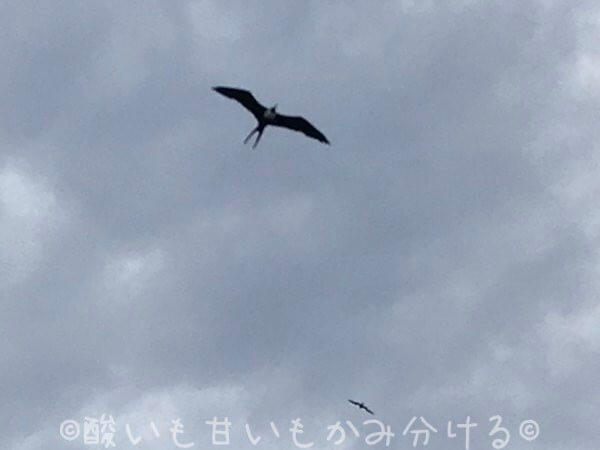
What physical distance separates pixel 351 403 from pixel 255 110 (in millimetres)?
27026

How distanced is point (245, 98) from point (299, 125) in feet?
13.7

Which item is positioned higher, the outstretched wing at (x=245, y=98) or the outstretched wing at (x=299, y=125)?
the outstretched wing at (x=245, y=98)

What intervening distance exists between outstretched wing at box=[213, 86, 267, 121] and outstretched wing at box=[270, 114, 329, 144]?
1.19 m

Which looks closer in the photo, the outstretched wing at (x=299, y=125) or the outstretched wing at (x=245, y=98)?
the outstretched wing at (x=245, y=98)

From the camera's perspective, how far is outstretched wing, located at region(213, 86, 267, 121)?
88375 mm

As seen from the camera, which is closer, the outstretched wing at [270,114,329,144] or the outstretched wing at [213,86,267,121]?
the outstretched wing at [213,86,267,121]

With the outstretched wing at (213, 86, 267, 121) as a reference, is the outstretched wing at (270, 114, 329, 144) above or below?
below

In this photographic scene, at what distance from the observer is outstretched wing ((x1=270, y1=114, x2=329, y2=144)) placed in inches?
3524

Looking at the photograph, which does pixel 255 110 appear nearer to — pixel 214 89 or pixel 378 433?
pixel 214 89

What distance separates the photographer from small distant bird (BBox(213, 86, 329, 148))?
3497 inches

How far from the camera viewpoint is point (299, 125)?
89875 millimetres

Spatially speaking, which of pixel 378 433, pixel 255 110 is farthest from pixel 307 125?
pixel 378 433

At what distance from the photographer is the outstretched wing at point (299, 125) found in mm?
89500

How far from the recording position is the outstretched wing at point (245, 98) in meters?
88.4
